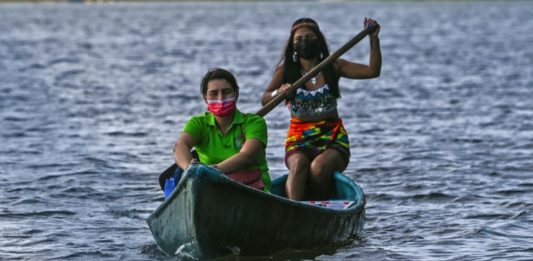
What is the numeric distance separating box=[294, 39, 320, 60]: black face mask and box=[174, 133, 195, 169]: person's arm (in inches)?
73.8

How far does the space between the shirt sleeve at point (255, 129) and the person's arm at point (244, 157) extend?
5cm

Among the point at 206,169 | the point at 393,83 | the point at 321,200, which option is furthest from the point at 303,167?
the point at 393,83

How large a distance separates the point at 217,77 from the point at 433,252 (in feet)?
9.37

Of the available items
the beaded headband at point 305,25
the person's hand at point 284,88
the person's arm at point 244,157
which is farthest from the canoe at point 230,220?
the beaded headband at point 305,25

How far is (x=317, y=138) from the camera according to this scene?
13477 millimetres

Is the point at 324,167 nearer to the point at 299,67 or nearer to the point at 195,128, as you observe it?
the point at 299,67

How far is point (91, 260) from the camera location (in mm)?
12531

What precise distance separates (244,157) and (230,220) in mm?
755

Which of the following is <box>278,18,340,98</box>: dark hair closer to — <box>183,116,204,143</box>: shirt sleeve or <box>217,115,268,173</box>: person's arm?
<box>217,115,268,173</box>: person's arm

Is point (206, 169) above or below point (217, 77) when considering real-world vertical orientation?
below

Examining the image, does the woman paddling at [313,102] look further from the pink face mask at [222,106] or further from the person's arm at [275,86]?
the pink face mask at [222,106]

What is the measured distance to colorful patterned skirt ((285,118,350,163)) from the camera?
44.2 ft

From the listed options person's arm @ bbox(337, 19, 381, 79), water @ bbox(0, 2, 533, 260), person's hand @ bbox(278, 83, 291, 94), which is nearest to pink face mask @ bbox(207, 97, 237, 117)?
person's hand @ bbox(278, 83, 291, 94)

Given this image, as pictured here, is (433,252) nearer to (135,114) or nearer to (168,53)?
(135,114)
